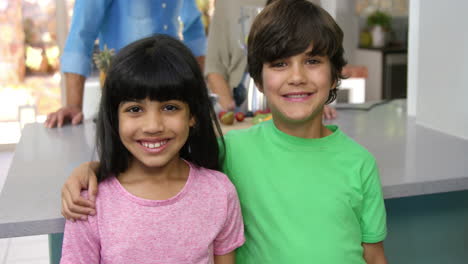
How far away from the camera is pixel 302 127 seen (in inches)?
46.3

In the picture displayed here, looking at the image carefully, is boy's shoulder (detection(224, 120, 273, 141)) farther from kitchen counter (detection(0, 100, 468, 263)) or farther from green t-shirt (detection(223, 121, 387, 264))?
kitchen counter (detection(0, 100, 468, 263))

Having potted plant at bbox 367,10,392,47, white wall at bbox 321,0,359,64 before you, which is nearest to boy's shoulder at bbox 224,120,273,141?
white wall at bbox 321,0,359,64

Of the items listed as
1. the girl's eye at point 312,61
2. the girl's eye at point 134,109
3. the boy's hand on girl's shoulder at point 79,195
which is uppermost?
the girl's eye at point 312,61

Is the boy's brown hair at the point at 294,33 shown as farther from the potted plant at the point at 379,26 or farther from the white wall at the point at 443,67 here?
the potted plant at the point at 379,26

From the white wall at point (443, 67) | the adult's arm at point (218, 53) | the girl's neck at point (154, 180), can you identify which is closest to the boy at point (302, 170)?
the girl's neck at point (154, 180)

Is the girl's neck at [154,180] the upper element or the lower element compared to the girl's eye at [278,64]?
lower

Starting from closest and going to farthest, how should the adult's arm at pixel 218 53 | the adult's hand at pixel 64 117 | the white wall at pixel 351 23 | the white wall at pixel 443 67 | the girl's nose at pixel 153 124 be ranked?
the girl's nose at pixel 153 124
the white wall at pixel 443 67
the adult's hand at pixel 64 117
the adult's arm at pixel 218 53
the white wall at pixel 351 23

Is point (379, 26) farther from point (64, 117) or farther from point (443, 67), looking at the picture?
point (64, 117)

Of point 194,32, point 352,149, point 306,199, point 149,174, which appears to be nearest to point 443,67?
point 352,149

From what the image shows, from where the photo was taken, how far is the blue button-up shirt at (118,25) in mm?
1938

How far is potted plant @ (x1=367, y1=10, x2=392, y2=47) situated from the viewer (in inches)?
207

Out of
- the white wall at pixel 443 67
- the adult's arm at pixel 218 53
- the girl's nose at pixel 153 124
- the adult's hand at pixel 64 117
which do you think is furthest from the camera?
the adult's arm at pixel 218 53

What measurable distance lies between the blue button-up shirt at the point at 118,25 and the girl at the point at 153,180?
958 mm

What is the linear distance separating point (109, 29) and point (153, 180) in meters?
1.24
